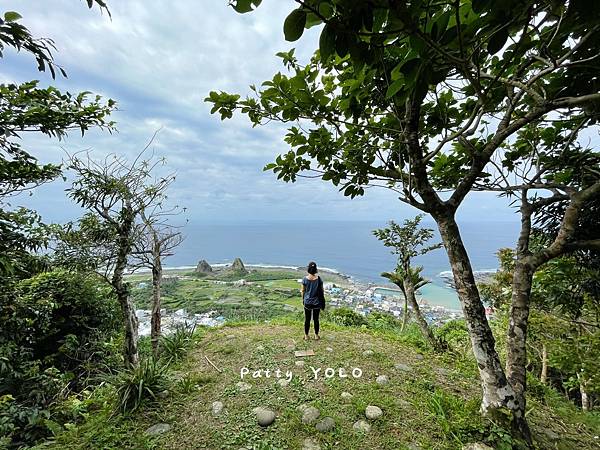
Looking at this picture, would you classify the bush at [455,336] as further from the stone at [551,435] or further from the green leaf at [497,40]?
the green leaf at [497,40]

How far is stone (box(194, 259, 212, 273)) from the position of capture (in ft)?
56.5

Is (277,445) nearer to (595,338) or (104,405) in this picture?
(104,405)

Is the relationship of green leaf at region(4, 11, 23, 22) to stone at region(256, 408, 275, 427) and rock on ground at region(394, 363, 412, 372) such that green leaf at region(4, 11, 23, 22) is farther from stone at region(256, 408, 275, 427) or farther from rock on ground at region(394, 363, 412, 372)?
rock on ground at region(394, 363, 412, 372)

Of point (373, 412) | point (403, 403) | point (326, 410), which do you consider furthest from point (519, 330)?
point (326, 410)

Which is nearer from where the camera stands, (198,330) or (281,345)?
(281,345)

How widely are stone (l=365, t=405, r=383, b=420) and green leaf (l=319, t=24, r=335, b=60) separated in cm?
304

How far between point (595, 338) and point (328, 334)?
145 inches

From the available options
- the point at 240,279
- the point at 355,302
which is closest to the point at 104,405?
the point at 355,302

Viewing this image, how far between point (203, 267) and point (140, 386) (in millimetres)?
15475

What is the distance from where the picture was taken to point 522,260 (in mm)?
2143

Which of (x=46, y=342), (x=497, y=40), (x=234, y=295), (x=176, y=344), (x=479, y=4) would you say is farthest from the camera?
(x=234, y=295)

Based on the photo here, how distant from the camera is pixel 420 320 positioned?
4398mm

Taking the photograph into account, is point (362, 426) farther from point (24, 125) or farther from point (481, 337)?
point (24, 125)

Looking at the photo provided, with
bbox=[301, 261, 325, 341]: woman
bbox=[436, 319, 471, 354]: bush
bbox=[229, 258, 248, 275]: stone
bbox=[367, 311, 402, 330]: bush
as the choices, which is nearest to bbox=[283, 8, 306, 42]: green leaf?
bbox=[301, 261, 325, 341]: woman
